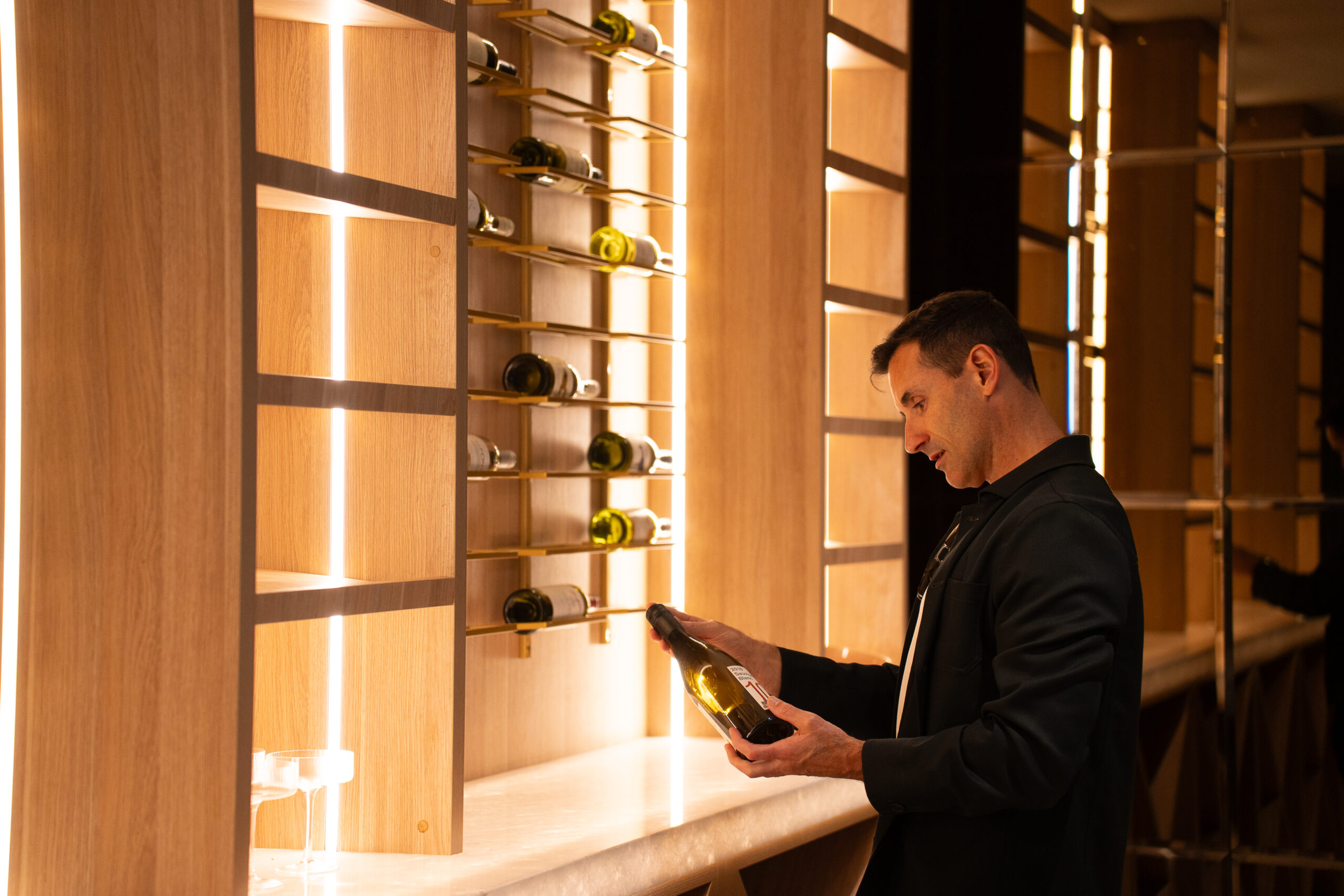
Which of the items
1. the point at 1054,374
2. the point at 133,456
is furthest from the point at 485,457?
the point at 1054,374

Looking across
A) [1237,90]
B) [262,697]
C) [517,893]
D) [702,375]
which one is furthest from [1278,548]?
[262,697]

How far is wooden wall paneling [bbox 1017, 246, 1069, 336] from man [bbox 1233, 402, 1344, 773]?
777 millimetres

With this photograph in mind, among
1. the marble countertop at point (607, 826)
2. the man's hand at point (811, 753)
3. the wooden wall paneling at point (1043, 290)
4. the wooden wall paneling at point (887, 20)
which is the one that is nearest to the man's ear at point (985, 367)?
the man's hand at point (811, 753)

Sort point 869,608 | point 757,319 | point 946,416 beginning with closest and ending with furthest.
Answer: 1. point 946,416
2. point 757,319
3. point 869,608

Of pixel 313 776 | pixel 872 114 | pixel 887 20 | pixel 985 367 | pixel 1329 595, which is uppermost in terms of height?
pixel 887 20

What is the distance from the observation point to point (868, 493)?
13.7 ft

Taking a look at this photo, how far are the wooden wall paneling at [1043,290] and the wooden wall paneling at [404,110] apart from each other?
2281mm

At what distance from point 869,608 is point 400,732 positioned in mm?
2007

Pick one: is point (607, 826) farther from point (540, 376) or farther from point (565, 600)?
point (540, 376)

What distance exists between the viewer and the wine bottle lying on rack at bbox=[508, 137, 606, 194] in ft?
10.8

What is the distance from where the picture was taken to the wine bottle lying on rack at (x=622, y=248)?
3539 millimetres

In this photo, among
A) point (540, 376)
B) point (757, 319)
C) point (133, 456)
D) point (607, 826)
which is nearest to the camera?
point (133, 456)

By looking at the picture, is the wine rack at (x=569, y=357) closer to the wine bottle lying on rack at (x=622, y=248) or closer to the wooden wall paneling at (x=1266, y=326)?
the wine bottle lying on rack at (x=622, y=248)

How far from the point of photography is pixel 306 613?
218 cm
